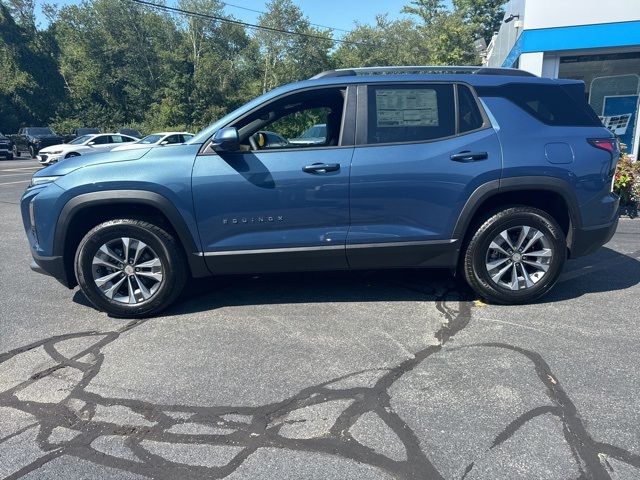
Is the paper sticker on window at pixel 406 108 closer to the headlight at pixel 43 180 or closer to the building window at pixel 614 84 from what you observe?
the headlight at pixel 43 180

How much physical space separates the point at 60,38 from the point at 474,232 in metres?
56.3

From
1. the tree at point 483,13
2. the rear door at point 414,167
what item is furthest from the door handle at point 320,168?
the tree at point 483,13

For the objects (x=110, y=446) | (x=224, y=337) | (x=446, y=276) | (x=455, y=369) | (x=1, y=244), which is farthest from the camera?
(x=1, y=244)

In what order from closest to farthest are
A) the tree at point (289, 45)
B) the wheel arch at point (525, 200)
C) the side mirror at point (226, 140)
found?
the side mirror at point (226, 140) → the wheel arch at point (525, 200) → the tree at point (289, 45)

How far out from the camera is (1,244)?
7.03 m

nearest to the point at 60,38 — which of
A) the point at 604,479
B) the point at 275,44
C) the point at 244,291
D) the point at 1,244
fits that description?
the point at 275,44

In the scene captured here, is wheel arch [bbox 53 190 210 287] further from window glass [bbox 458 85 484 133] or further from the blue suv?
window glass [bbox 458 85 484 133]

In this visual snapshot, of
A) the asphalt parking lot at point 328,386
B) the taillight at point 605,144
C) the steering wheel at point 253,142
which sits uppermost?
the steering wheel at point 253,142

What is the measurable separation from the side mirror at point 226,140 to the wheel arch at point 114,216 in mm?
608

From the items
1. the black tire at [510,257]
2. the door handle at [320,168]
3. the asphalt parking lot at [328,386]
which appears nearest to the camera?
the asphalt parking lot at [328,386]

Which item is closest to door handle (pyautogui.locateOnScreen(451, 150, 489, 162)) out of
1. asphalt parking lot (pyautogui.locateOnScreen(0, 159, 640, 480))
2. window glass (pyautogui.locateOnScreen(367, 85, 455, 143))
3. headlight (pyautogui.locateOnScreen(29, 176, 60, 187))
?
window glass (pyautogui.locateOnScreen(367, 85, 455, 143))

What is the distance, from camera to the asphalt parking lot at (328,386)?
2.38 m

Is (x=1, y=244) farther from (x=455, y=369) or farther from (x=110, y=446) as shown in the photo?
(x=455, y=369)

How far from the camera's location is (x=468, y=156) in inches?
155
